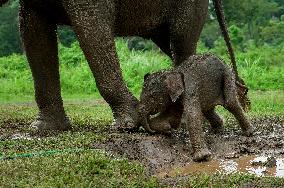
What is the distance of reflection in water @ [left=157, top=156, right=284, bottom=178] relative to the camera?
416 centimetres

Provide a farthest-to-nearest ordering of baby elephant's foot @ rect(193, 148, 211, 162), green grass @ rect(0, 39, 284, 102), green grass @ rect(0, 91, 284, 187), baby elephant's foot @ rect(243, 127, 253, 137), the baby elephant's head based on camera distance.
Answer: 1. green grass @ rect(0, 39, 284, 102)
2. baby elephant's foot @ rect(243, 127, 253, 137)
3. the baby elephant's head
4. baby elephant's foot @ rect(193, 148, 211, 162)
5. green grass @ rect(0, 91, 284, 187)

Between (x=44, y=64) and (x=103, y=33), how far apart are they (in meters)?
1.01

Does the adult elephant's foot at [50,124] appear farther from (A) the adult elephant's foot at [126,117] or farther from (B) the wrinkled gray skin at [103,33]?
(A) the adult elephant's foot at [126,117]

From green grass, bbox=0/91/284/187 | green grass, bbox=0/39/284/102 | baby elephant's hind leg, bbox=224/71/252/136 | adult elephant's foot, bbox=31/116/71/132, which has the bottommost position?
green grass, bbox=0/39/284/102

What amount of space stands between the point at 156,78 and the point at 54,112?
1.42 metres

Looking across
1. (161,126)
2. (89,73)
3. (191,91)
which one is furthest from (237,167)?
(89,73)

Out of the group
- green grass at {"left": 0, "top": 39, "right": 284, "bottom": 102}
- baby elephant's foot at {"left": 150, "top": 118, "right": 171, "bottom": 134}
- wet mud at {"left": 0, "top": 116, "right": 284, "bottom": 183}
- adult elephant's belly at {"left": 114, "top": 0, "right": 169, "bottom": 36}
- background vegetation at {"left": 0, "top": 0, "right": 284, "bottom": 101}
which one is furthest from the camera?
background vegetation at {"left": 0, "top": 0, "right": 284, "bottom": 101}

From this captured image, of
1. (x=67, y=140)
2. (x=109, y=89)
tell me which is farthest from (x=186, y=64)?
(x=67, y=140)

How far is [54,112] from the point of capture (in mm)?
6184

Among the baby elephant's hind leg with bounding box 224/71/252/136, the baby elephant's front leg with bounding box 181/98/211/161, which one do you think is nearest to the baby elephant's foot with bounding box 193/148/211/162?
the baby elephant's front leg with bounding box 181/98/211/161

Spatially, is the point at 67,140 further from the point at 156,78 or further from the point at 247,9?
the point at 247,9

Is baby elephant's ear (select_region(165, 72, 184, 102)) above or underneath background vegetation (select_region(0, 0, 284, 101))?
above

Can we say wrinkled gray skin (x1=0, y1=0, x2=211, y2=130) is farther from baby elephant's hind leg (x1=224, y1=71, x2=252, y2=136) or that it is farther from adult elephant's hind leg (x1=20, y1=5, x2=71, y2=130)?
baby elephant's hind leg (x1=224, y1=71, x2=252, y2=136)

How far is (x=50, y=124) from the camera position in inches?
242
